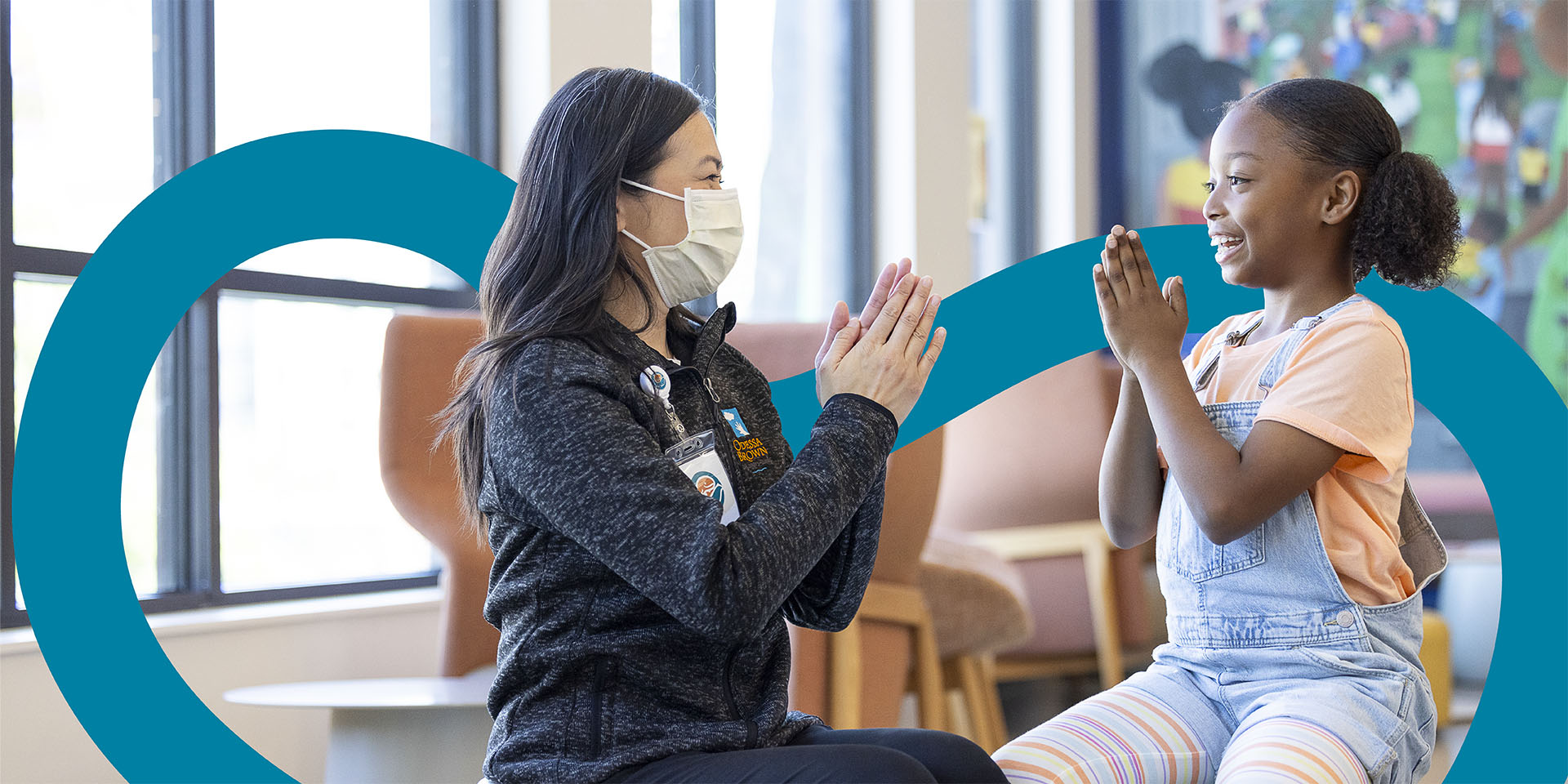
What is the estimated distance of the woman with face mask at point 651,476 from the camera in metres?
1.19

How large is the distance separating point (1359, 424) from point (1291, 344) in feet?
0.47

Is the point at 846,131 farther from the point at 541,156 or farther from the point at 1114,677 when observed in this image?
the point at 541,156

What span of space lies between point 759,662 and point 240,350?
2307 mm

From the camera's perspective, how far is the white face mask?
145 centimetres

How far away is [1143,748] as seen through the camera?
145 centimetres

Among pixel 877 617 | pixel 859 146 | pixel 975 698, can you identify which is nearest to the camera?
pixel 877 617

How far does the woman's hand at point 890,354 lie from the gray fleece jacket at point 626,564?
3 centimetres

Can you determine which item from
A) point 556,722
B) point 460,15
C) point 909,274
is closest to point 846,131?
point 460,15

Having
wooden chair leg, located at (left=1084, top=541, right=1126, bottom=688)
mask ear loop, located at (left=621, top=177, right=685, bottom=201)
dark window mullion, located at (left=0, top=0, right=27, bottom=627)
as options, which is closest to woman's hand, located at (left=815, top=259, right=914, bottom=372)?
mask ear loop, located at (left=621, top=177, right=685, bottom=201)

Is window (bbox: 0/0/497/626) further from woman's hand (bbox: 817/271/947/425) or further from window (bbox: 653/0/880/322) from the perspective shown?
woman's hand (bbox: 817/271/947/425)

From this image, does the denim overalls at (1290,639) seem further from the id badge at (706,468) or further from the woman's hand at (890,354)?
the id badge at (706,468)

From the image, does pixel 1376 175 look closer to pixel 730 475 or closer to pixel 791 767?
pixel 730 475

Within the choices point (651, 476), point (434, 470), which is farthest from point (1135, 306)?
point (434, 470)

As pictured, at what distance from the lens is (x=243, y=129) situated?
124 inches
